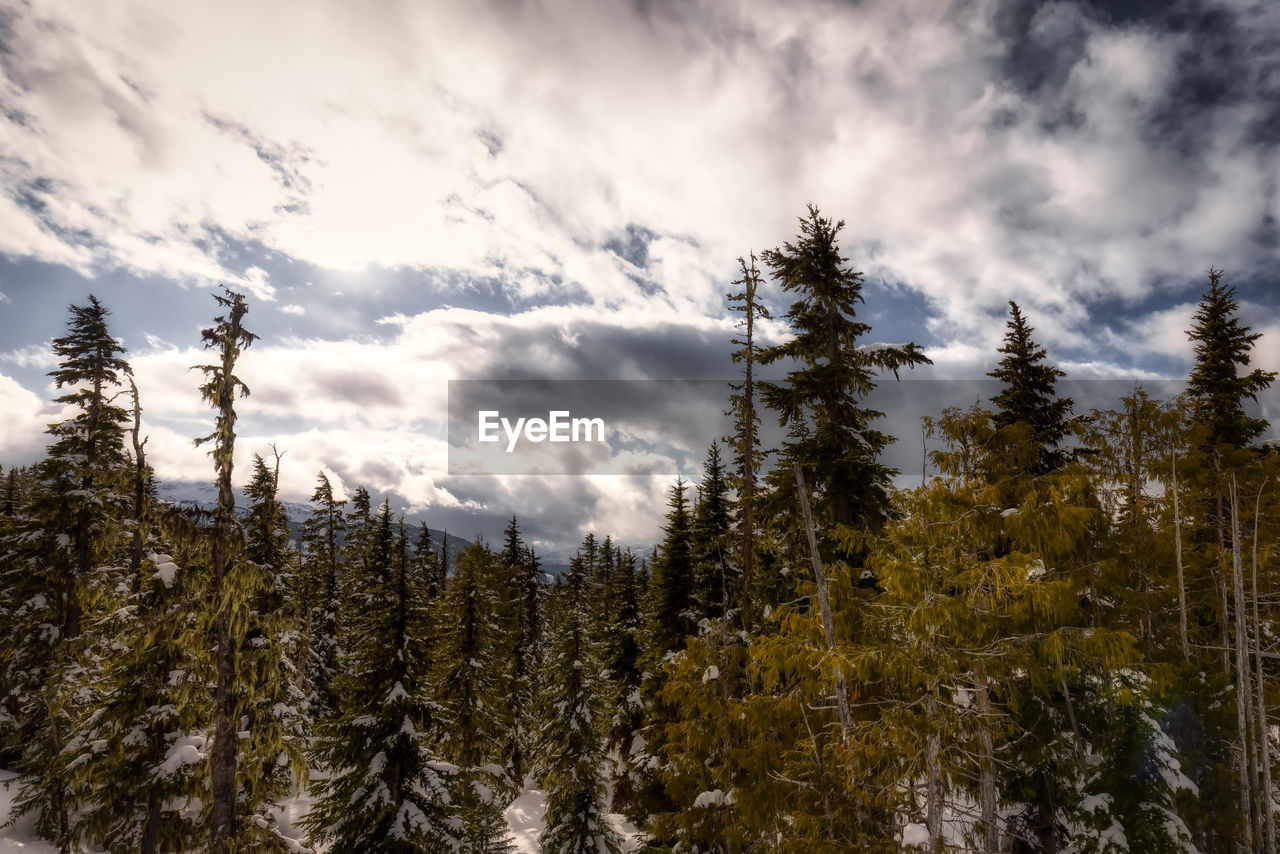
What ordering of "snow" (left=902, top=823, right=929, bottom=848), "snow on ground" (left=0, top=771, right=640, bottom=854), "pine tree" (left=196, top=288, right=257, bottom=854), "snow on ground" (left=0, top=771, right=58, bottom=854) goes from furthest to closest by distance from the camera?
1. "snow on ground" (left=0, top=771, right=640, bottom=854)
2. "snow on ground" (left=0, top=771, right=58, bottom=854)
3. "pine tree" (left=196, top=288, right=257, bottom=854)
4. "snow" (left=902, top=823, right=929, bottom=848)

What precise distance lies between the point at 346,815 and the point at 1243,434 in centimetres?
3104

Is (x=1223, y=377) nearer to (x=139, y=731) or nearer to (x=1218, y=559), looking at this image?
(x=1218, y=559)

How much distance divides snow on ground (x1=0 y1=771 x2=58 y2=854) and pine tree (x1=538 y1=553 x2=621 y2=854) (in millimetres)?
17557

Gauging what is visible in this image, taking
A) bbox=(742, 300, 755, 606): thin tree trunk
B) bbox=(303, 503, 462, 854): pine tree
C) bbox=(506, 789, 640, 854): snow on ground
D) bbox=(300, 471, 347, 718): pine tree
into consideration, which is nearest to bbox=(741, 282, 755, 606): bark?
bbox=(742, 300, 755, 606): thin tree trunk

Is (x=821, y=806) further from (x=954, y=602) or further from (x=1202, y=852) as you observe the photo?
(x=1202, y=852)

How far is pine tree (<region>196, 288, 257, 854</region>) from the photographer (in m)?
11.6

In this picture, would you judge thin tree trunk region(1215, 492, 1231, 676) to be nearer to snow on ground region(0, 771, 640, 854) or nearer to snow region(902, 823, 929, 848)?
snow region(902, 823, 929, 848)

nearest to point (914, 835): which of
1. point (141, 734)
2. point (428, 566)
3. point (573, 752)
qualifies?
point (573, 752)

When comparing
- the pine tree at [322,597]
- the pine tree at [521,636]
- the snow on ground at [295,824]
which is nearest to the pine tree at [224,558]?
the snow on ground at [295,824]

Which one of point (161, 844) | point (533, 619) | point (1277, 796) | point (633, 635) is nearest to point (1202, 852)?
point (1277, 796)

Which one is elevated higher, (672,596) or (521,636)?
(672,596)

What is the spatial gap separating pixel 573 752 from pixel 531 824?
1380 cm

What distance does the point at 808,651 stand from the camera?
9.52 meters

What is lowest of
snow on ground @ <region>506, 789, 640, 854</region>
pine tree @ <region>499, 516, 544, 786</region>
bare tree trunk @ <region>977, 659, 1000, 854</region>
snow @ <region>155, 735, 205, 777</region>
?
snow on ground @ <region>506, 789, 640, 854</region>
